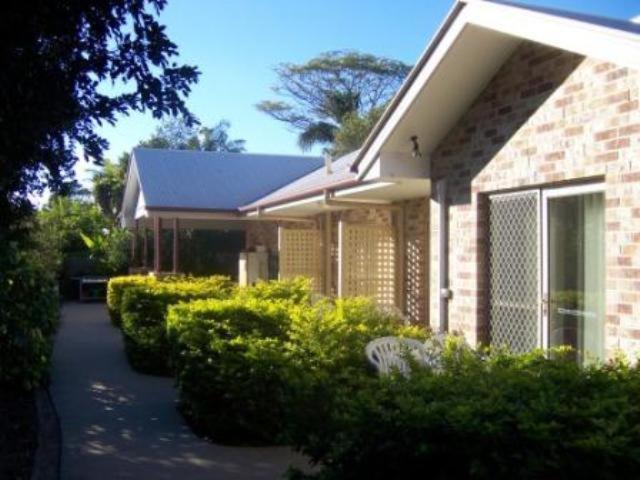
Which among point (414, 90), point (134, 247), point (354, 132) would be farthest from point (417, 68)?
point (354, 132)

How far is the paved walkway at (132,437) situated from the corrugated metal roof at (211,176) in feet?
30.3

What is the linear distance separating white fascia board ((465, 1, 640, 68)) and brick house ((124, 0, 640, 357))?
11 millimetres

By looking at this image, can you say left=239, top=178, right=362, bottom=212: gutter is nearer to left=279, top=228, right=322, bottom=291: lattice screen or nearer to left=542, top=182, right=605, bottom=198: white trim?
left=279, top=228, right=322, bottom=291: lattice screen

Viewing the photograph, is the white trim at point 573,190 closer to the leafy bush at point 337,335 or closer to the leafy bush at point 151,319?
the leafy bush at point 337,335

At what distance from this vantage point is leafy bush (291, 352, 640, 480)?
316 cm

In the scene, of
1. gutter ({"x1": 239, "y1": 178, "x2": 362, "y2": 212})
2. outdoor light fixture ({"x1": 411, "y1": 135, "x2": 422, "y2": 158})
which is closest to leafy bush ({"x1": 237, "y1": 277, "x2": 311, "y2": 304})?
gutter ({"x1": 239, "y1": 178, "x2": 362, "y2": 212})

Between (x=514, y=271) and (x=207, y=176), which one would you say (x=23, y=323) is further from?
(x=207, y=176)

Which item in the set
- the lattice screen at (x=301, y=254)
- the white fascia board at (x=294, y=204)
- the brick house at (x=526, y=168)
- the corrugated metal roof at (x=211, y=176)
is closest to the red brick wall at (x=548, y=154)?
the brick house at (x=526, y=168)

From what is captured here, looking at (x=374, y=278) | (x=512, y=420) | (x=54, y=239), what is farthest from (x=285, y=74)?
(x=512, y=420)

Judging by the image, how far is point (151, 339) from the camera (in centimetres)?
1152

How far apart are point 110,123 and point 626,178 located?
12.5ft

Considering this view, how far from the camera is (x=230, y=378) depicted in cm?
718

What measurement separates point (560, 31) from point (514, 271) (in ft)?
7.69

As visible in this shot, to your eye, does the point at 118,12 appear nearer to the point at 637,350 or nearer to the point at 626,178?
the point at 626,178
